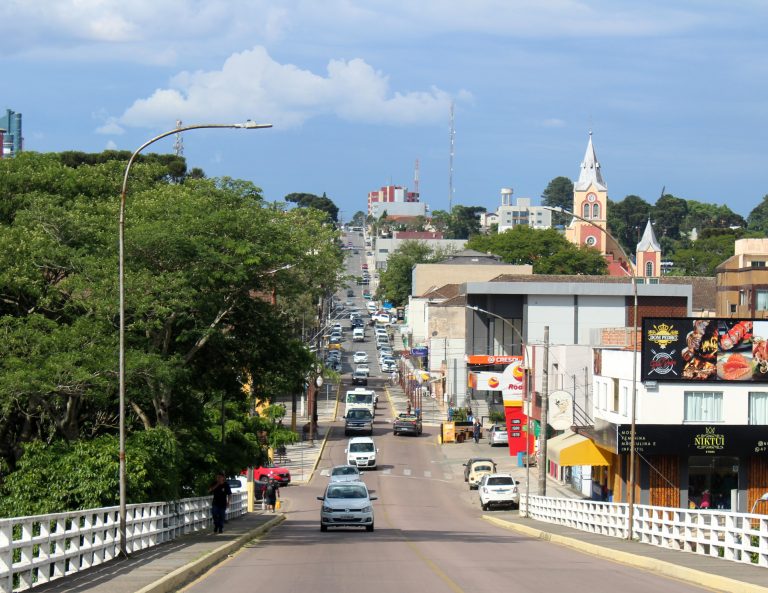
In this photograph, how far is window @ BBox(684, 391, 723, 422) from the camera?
45.9 metres

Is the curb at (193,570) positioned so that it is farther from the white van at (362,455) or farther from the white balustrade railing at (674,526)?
the white van at (362,455)

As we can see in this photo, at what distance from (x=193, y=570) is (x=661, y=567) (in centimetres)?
843

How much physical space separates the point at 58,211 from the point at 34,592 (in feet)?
58.7

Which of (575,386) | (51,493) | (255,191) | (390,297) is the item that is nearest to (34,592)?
(51,493)

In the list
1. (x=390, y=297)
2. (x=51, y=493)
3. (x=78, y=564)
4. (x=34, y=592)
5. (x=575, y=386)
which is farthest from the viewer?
(x=390, y=297)

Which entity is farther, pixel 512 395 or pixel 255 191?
pixel 512 395

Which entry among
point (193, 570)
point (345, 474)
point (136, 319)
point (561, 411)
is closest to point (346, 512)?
point (136, 319)

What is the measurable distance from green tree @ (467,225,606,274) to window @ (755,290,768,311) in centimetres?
5478

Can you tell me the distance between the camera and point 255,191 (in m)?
36.2

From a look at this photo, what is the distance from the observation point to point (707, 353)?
45.8 meters

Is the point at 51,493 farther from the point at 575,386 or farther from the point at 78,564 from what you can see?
the point at 575,386

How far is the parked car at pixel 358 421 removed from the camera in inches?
3164

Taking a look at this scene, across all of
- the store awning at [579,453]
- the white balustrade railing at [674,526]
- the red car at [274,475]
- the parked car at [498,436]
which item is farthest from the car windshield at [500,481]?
the parked car at [498,436]

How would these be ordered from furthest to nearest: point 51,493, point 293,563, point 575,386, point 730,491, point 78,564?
point 575,386, point 730,491, point 51,493, point 293,563, point 78,564
